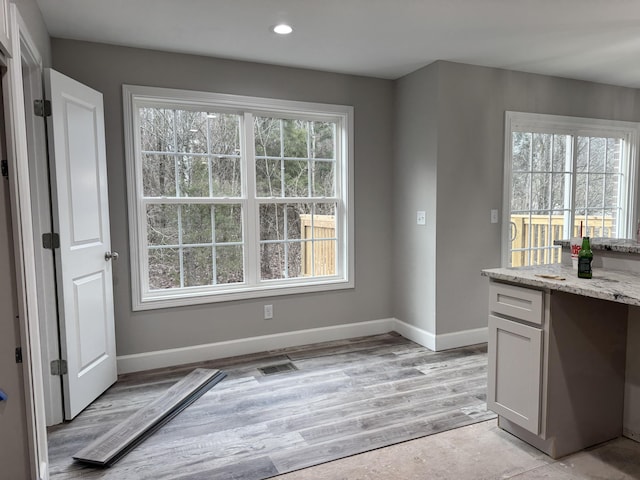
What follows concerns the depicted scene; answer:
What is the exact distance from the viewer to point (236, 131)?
3711 mm

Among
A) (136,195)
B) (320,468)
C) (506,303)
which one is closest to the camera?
(320,468)

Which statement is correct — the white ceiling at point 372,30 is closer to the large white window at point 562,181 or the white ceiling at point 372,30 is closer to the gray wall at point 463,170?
the gray wall at point 463,170

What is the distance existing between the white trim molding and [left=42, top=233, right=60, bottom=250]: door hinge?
1.18 m

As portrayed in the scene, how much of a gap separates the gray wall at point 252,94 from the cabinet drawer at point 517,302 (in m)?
1.86

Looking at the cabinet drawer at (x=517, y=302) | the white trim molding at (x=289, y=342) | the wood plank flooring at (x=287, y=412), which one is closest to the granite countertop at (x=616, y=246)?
the cabinet drawer at (x=517, y=302)

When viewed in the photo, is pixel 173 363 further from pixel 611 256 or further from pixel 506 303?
pixel 611 256

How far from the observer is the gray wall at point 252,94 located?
3.25 m

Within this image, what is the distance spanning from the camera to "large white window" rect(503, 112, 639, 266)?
4.10 m

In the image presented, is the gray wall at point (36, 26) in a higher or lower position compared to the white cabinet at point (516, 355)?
higher

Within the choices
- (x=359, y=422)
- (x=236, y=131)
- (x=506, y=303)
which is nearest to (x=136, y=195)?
(x=236, y=131)

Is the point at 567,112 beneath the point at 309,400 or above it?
above

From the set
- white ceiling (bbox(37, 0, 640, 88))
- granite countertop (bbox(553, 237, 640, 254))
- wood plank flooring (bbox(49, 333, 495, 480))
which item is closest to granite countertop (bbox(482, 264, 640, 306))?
granite countertop (bbox(553, 237, 640, 254))

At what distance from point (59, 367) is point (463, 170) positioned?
332 centimetres

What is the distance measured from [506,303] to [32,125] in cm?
277
